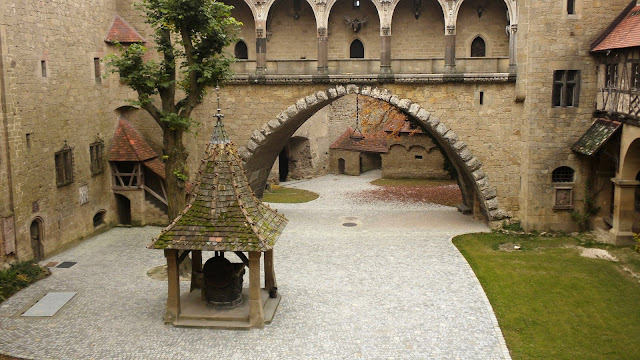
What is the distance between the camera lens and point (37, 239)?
755 inches

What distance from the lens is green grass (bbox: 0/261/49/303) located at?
16.5 m

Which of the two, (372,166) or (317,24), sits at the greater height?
(317,24)

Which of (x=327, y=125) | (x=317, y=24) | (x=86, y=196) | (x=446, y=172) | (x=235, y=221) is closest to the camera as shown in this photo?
(x=235, y=221)

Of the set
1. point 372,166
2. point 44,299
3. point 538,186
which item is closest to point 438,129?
point 538,186

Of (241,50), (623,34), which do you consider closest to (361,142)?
(241,50)

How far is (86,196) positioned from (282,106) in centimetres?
763

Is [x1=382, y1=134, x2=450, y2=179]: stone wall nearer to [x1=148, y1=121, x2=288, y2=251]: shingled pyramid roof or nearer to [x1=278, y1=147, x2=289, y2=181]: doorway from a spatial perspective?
[x1=278, y1=147, x2=289, y2=181]: doorway

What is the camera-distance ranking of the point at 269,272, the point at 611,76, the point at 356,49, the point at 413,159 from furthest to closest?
1. the point at 413,159
2. the point at 356,49
3. the point at 611,76
4. the point at 269,272

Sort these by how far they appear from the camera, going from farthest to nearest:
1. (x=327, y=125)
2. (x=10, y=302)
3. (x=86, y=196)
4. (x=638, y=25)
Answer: (x=327, y=125) < (x=86, y=196) < (x=638, y=25) < (x=10, y=302)

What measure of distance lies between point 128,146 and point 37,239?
5447mm

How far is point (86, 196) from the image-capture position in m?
21.9

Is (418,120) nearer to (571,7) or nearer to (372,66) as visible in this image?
(372,66)

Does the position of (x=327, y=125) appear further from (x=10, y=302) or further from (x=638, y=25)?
(x=10, y=302)

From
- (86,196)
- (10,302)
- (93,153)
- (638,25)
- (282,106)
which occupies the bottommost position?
(10,302)
